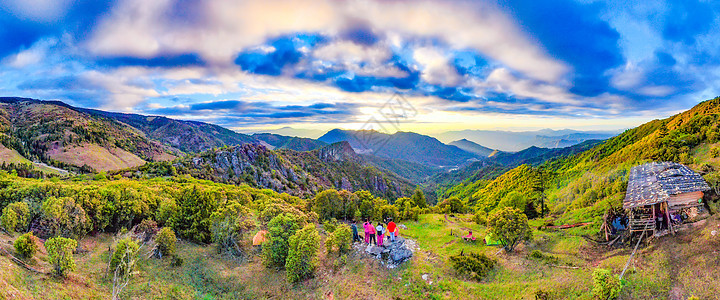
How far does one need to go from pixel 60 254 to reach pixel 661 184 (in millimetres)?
46568

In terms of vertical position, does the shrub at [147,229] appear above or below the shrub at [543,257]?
below

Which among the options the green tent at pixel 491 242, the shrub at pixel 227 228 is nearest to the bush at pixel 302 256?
the shrub at pixel 227 228

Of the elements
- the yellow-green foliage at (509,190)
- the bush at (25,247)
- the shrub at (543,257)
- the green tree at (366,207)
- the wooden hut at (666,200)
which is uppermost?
the wooden hut at (666,200)

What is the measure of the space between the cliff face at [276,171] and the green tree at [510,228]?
78102 millimetres

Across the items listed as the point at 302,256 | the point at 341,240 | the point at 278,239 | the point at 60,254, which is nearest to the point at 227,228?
the point at 278,239

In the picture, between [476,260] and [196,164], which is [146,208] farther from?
[196,164]

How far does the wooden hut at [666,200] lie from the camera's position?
64.4 feet

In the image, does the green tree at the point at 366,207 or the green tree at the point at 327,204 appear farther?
the green tree at the point at 366,207

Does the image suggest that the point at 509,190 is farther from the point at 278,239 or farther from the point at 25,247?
the point at 25,247

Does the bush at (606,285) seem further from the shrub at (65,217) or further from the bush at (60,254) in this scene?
the shrub at (65,217)

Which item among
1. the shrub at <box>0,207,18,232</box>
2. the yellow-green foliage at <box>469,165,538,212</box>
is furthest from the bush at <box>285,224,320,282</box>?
the yellow-green foliage at <box>469,165,538,212</box>

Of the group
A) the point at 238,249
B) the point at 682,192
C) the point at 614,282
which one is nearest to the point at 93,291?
the point at 238,249

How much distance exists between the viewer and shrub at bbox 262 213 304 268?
28000 millimetres

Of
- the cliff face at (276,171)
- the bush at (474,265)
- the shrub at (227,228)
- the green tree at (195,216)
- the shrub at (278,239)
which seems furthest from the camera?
the cliff face at (276,171)
